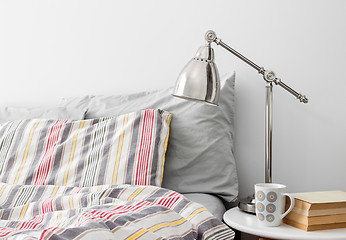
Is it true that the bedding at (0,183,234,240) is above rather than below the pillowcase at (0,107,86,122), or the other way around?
below

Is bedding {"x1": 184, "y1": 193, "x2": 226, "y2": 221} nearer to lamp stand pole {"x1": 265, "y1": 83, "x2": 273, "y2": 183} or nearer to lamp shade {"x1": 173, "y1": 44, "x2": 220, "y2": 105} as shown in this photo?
lamp stand pole {"x1": 265, "y1": 83, "x2": 273, "y2": 183}

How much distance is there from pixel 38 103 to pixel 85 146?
2.25ft

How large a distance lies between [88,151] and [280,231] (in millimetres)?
770

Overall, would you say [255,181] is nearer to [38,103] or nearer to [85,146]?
[85,146]

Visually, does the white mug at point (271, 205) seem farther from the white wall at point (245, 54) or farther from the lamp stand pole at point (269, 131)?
the white wall at point (245, 54)

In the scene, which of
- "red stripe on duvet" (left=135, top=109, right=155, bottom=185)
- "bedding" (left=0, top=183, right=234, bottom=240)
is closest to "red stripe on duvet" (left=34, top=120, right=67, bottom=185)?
"bedding" (left=0, top=183, right=234, bottom=240)

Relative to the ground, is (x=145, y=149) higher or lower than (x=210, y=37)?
lower

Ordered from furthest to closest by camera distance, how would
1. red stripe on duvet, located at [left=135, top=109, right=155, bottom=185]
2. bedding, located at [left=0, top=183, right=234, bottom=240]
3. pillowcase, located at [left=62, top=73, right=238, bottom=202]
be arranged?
pillowcase, located at [left=62, top=73, right=238, bottom=202]
red stripe on duvet, located at [left=135, top=109, right=155, bottom=185]
bedding, located at [left=0, top=183, right=234, bottom=240]

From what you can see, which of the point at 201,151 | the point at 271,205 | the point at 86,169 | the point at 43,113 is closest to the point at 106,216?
the point at 271,205

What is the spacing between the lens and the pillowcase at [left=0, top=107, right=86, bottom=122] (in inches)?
75.3

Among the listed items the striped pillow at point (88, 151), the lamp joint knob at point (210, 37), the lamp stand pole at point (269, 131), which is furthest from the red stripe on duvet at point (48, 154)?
the lamp stand pole at point (269, 131)

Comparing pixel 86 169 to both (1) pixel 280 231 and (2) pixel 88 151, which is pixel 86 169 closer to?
(2) pixel 88 151

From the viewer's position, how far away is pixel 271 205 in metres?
1.39

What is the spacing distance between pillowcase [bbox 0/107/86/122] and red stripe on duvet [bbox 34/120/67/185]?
0.09 meters
